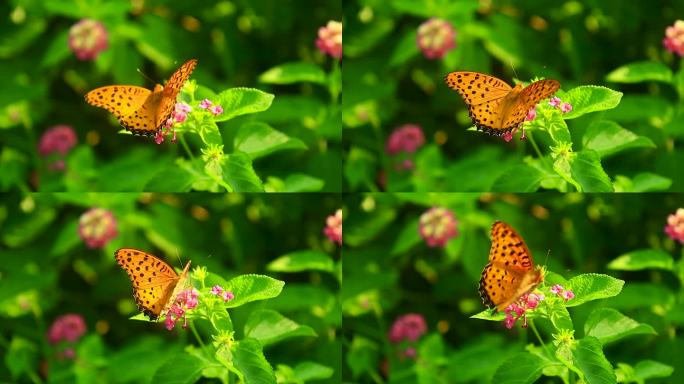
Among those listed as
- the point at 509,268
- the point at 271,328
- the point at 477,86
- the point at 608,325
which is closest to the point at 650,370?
the point at 608,325

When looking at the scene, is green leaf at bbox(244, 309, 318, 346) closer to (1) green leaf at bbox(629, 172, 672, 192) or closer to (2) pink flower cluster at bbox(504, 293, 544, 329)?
(2) pink flower cluster at bbox(504, 293, 544, 329)

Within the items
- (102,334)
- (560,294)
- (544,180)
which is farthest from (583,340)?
(102,334)

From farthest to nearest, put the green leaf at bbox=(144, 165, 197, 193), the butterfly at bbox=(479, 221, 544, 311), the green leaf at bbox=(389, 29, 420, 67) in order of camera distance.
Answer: the green leaf at bbox=(389, 29, 420, 67), the green leaf at bbox=(144, 165, 197, 193), the butterfly at bbox=(479, 221, 544, 311)

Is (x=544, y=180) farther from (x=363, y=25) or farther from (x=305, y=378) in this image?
(x=305, y=378)

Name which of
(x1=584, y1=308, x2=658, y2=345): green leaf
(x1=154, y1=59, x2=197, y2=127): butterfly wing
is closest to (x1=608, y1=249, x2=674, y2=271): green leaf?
(x1=584, y1=308, x2=658, y2=345): green leaf

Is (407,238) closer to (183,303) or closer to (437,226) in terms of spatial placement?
(437,226)

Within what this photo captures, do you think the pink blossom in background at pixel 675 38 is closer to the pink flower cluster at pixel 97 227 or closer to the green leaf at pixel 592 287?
the green leaf at pixel 592 287
